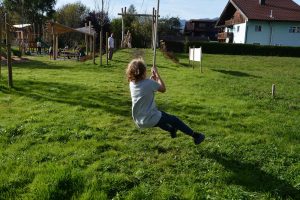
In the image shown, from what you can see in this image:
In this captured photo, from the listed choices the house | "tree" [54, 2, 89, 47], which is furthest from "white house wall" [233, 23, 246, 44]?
"tree" [54, 2, 89, 47]

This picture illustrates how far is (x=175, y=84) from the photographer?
13.3 meters

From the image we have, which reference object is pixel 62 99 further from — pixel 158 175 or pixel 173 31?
pixel 173 31

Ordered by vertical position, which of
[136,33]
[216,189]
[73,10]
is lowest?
[216,189]

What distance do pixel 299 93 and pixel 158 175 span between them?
9139mm

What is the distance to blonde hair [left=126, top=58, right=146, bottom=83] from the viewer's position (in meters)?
5.39

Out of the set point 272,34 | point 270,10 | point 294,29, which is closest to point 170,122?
point 272,34

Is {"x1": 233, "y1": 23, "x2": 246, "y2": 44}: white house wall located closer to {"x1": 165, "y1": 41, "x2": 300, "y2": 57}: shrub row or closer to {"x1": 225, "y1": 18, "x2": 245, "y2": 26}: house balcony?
{"x1": 225, "y1": 18, "x2": 245, "y2": 26}: house balcony

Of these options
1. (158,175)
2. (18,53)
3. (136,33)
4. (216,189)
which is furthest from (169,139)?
(136,33)

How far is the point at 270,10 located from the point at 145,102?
175 ft

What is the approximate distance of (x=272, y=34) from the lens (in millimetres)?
53906

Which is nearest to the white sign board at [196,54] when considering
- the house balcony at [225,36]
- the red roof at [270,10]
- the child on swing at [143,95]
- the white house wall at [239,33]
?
the child on swing at [143,95]

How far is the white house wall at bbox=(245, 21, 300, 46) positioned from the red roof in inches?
37.8

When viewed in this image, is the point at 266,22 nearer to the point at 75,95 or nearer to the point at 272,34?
the point at 272,34

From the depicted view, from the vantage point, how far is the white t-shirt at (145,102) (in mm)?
5423
